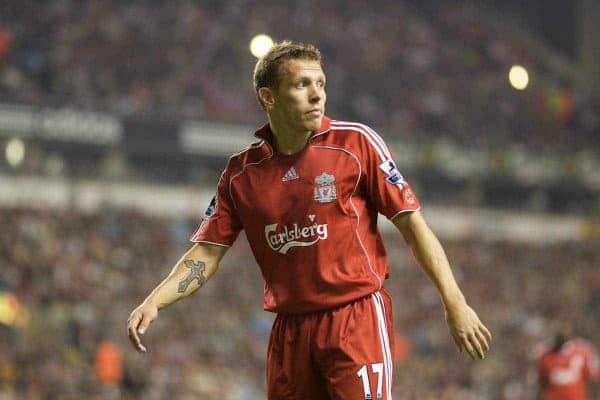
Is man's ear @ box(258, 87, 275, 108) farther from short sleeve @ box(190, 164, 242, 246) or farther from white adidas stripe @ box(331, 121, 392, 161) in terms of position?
short sleeve @ box(190, 164, 242, 246)

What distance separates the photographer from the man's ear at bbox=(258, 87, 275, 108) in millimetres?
4781

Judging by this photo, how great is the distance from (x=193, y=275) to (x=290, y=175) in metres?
0.68

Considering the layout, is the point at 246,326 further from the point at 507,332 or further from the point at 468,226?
the point at 468,226

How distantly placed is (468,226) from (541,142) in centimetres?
324

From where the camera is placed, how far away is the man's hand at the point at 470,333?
4281mm

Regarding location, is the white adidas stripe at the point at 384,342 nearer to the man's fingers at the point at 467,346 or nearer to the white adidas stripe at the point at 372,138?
the man's fingers at the point at 467,346

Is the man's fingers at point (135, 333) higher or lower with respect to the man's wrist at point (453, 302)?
lower

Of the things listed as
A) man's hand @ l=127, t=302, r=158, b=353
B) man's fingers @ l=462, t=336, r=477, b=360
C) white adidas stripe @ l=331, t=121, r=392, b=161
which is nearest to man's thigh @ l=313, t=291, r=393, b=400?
man's fingers @ l=462, t=336, r=477, b=360

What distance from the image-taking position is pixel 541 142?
2972 centimetres

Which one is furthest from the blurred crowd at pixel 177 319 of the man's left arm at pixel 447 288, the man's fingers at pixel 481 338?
the man's fingers at pixel 481 338

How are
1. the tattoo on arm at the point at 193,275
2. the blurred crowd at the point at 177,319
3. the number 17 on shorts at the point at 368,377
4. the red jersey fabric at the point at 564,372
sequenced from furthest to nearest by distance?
the blurred crowd at the point at 177,319
the red jersey fabric at the point at 564,372
the tattoo on arm at the point at 193,275
the number 17 on shorts at the point at 368,377

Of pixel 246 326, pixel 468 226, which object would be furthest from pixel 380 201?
pixel 468 226

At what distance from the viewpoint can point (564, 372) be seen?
12.2 meters

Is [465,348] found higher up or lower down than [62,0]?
lower down
